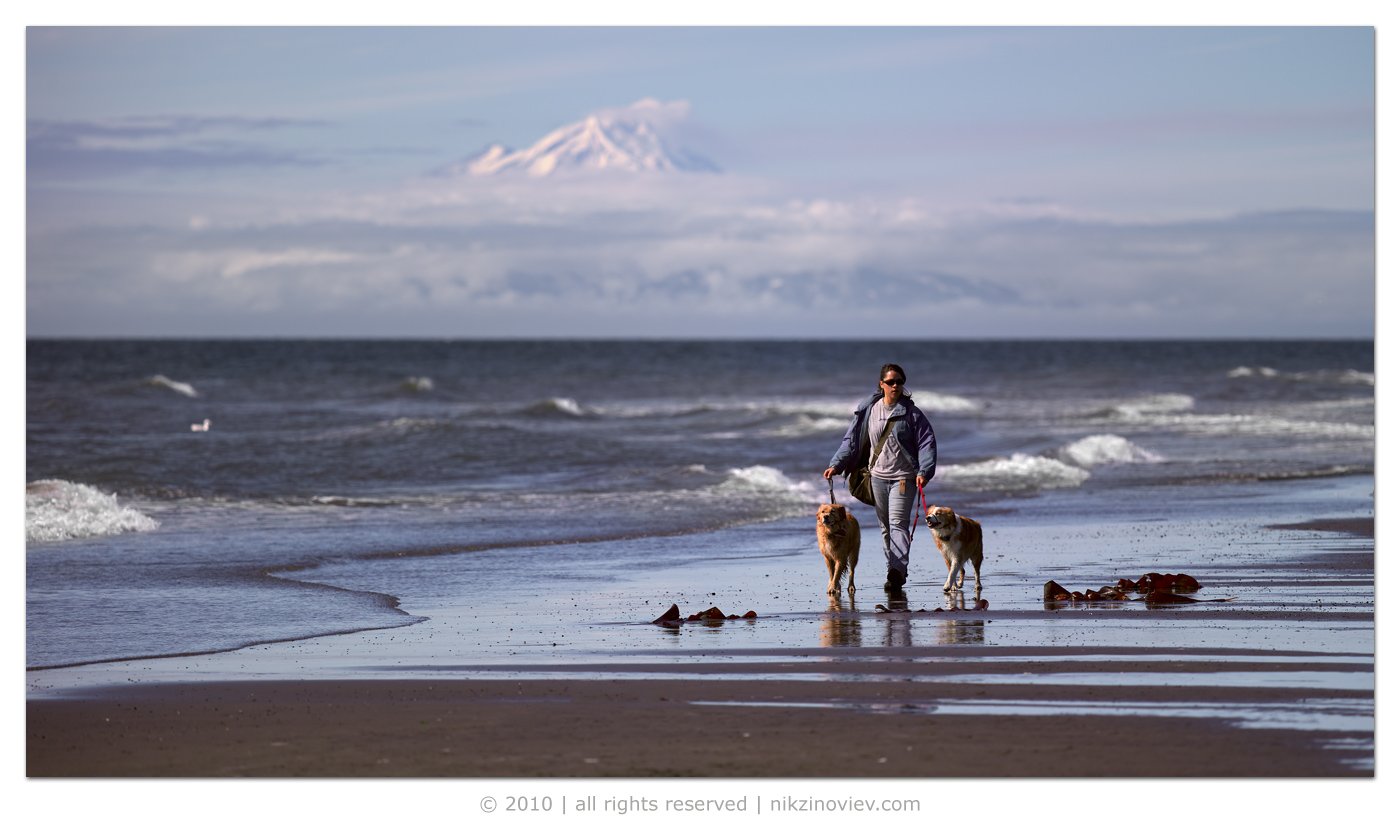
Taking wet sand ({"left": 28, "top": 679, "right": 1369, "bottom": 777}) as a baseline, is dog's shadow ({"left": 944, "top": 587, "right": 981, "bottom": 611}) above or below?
above

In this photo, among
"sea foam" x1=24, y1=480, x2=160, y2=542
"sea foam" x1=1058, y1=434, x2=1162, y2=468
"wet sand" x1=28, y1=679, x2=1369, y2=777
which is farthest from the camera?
"sea foam" x1=1058, y1=434, x2=1162, y2=468

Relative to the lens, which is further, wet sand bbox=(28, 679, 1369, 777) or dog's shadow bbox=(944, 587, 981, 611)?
dog's shadow bbox=(944, 587, 981, 611)

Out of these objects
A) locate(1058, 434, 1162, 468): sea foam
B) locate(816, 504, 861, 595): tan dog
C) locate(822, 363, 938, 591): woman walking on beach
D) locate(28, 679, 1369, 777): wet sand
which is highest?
locate(1058, 434, 1162, 468): sea foam

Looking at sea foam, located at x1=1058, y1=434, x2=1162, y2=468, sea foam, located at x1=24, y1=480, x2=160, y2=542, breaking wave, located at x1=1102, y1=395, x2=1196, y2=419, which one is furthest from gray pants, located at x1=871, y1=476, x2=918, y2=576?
breaking wave, located at x1=1102, y1=395, x2=1196, y2=419

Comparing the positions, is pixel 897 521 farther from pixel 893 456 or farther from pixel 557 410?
pixel 557 410

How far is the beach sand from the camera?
21.0ft

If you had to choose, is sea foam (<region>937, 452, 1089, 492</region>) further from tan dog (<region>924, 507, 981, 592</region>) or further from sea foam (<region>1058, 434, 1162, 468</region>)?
tan dog (<region>924, 507, 981, 592</region>)

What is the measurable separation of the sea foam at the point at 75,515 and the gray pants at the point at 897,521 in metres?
8.01

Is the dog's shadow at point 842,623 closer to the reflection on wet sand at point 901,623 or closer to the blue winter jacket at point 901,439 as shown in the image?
the reflection on wet sand at point 901,623

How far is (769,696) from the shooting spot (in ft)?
24.5

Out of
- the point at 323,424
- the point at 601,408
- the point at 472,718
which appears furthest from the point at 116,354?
the point at 472,718

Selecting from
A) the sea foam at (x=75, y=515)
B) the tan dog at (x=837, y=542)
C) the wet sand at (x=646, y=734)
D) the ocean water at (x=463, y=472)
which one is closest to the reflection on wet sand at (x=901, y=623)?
the tan dog at (x=837, y=542)

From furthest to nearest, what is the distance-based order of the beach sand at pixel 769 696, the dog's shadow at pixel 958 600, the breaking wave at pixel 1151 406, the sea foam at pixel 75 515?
the breaking wave at pixel 1151 406 → the sea foam at pixel 75 515 → the dog's shadow at pixel 958 600 → the beach sand at pixel 769 696

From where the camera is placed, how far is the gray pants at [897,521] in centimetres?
1121
